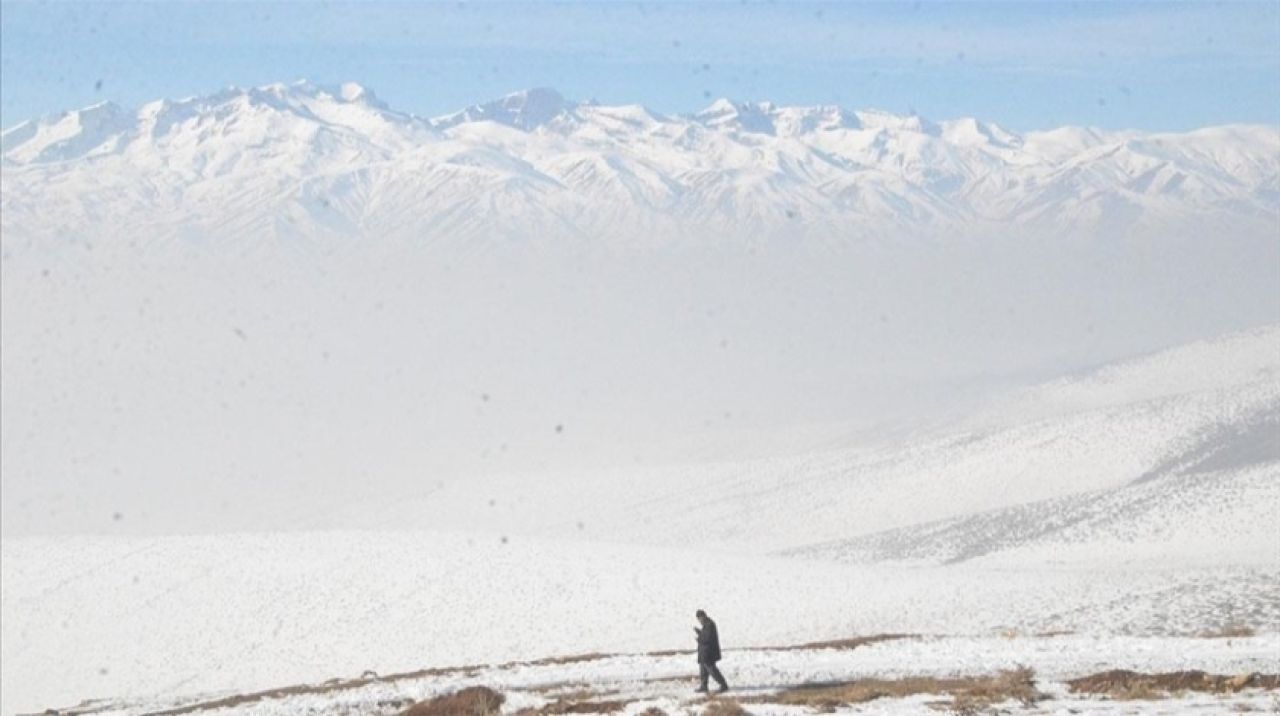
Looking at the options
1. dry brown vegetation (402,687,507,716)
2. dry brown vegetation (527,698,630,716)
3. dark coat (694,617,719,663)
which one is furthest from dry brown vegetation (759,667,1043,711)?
dry brown vegetation (402,687,507,716)

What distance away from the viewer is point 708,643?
87.8 feet

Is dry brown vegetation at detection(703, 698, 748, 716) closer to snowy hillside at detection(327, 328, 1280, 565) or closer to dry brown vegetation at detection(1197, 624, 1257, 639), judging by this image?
dry brown vegetation at detection(1197, 624, 1257, 639)

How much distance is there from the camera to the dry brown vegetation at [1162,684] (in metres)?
23.9

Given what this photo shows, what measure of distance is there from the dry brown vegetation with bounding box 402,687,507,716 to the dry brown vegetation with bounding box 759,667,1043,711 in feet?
17.6

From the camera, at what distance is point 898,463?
9075 cm

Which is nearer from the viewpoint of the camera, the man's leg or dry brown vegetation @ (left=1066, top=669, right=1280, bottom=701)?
dry brown vegetation @ (left=1066, top=669, right=1280, bottom=701)

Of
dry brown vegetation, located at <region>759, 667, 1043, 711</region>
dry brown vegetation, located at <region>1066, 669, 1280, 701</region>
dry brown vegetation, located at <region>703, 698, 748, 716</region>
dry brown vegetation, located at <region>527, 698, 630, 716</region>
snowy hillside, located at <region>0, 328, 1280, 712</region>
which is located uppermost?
snowy hillside, located at <region>0, 328, 1280, 712</region>

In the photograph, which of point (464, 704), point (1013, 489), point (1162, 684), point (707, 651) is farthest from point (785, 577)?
point (1162, 684)

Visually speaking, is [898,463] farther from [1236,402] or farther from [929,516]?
[1236,402]

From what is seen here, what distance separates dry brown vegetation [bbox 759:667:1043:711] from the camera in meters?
23.8

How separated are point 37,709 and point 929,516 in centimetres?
4717

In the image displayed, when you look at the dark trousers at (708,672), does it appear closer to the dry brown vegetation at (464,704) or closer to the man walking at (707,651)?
the man walking at (707,651)

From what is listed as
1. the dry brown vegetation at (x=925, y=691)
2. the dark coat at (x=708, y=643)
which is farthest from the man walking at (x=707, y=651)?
the dry brown vegetation at (x=925, y=691)

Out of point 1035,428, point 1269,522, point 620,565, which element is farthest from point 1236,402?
point 620,565
